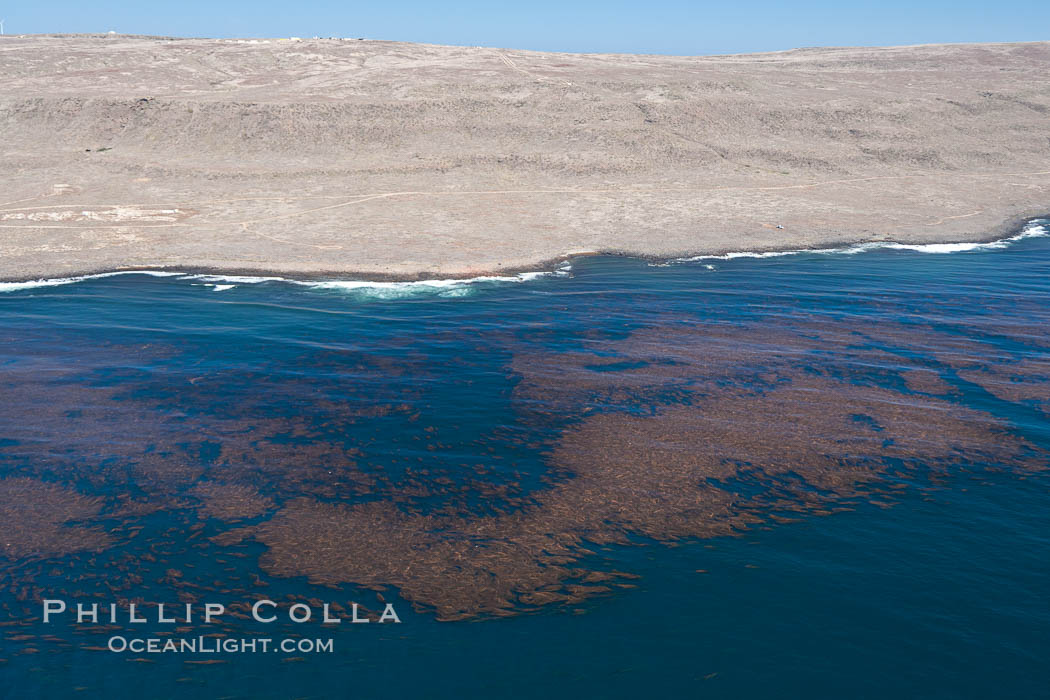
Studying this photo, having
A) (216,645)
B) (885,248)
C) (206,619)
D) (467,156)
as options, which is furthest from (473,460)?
(467,156)

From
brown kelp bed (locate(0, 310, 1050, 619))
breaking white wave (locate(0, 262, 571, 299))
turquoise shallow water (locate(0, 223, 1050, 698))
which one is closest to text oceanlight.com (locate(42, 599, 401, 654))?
turquoise shallow water (locate(0, 223, 1050, 698))

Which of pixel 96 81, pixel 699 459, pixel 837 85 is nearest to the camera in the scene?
pixel 699 459

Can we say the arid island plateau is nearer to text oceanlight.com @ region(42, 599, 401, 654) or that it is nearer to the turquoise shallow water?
the turquoise shallow water

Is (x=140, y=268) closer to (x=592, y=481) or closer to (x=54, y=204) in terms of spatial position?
(x=54, y=204)

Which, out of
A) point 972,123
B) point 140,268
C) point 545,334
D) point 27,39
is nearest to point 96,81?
point 27,39

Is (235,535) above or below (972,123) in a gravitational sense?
below

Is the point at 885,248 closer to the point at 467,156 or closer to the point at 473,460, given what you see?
the point at 467,156
